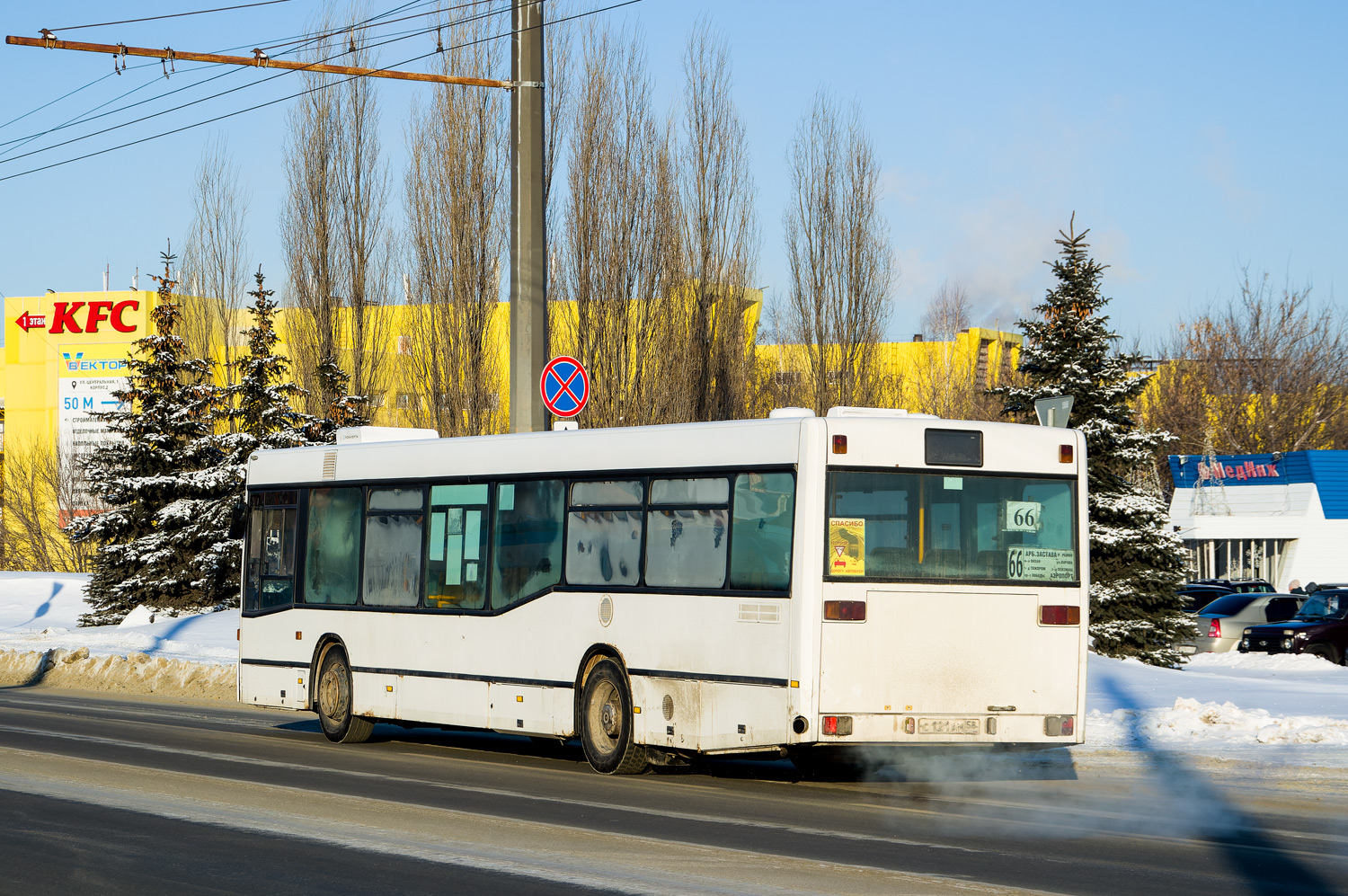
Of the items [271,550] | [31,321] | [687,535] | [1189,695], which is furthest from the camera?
[31,321]

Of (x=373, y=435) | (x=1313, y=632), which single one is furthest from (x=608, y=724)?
(x=1313, y=632)

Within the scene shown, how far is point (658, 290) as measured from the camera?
126ft

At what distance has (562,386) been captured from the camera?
19.0m

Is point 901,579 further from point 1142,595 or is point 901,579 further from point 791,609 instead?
point 1142,595

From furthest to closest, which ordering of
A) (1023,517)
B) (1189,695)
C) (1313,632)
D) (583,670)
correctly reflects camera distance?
(1313,632) → (1189,695) → (583,670) → (1023,517)

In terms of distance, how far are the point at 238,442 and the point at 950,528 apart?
2864 centimetres

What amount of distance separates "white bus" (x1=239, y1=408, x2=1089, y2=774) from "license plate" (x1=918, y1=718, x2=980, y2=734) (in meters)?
0.02

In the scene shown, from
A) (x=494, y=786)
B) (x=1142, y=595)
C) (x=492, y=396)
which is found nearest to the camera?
(x=494, y=786)

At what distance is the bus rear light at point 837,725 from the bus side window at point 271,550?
25.3ft

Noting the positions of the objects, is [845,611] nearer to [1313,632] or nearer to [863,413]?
[863,413]

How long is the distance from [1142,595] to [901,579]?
54.8ft

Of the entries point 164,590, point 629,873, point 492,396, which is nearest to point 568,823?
point 629,873

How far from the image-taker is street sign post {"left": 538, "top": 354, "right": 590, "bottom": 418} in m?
18.7

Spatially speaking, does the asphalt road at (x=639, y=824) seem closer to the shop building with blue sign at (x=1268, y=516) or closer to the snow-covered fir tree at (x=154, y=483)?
the snow-covered fir tree at (x=154, y=483)
